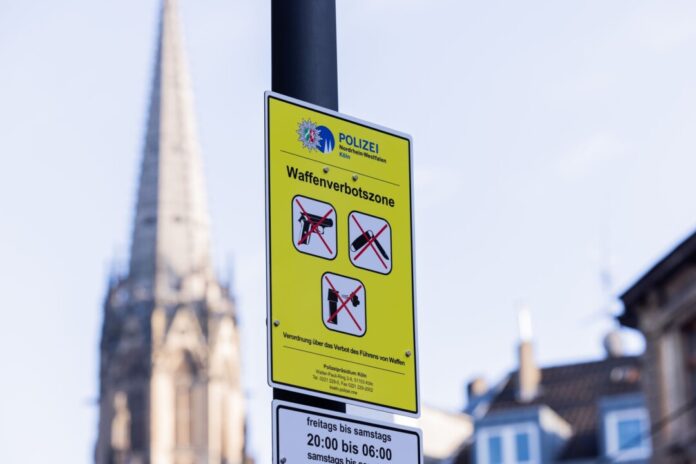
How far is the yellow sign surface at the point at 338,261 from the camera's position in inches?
306

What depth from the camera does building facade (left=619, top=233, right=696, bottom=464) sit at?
4022 cm

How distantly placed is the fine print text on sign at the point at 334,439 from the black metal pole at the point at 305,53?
1290 mm

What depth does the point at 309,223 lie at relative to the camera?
7.96 metres

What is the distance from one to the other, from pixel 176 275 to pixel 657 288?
97004mm

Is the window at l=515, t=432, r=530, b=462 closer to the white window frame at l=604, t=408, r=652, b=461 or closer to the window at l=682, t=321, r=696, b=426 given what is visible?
the white window frame at l=604, t=408, r=652, b=461

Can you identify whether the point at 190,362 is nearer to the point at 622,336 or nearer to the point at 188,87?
the point at 188,87

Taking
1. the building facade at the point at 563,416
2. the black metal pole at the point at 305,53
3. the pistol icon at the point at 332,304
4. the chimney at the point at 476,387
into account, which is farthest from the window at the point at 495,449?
the pistol icon at the point at 332,304

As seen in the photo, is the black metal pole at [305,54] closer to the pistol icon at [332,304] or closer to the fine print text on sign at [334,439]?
the pistol icon at [332,304]

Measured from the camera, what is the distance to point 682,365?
134 feet

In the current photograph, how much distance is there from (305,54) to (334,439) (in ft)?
5.11

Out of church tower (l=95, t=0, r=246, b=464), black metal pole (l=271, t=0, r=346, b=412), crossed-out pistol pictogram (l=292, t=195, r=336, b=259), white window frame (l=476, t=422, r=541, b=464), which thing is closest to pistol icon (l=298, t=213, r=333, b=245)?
crossed-out pistol pictogram (l=292, t=195, r=336, b=259)

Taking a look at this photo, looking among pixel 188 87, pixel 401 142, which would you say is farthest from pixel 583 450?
pixel 188 87

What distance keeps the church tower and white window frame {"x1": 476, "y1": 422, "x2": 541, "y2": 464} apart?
7694 centimetres

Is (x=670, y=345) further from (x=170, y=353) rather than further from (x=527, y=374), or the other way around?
(x=170, y=353)
